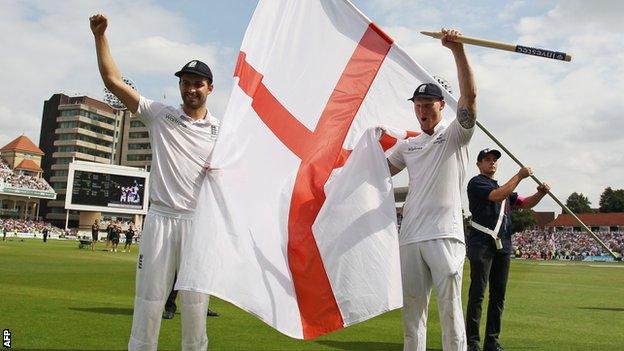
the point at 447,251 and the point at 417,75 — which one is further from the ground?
the point at 417,75

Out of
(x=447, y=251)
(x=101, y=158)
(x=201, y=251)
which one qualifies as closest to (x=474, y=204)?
(x=447, y=251)

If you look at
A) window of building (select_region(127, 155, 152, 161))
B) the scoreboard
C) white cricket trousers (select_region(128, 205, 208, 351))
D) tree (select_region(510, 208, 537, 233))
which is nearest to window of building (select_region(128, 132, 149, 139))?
window of building (select_region(127, 155, 152, 161))

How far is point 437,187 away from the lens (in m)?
4.84

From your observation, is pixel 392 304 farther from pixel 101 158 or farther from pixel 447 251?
pixel 101 158

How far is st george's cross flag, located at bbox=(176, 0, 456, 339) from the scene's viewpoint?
4590 mm

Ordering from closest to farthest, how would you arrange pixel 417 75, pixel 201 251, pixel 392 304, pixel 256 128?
pixel 201 251
pixel 392 304
pixel 256 128
pixel 417 75

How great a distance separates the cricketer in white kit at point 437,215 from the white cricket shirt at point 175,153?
1856mm

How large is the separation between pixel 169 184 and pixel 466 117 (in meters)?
2.53

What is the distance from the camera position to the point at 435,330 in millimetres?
8859

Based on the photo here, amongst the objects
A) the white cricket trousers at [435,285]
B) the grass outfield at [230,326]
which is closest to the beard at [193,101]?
the white cricket trousers at [435,285]

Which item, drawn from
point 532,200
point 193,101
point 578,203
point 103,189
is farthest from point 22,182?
point 578,203

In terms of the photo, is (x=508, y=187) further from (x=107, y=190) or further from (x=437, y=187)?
(x=107, y=190)

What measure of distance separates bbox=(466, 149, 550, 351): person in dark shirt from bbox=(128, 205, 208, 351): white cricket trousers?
3.62 meters

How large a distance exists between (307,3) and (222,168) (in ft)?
6.64
